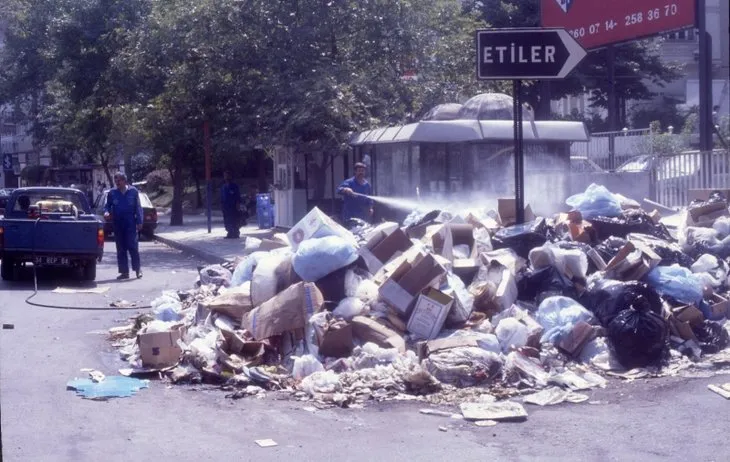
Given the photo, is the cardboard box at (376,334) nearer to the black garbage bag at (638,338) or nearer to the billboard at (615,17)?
the black garbage bag at (638,338)

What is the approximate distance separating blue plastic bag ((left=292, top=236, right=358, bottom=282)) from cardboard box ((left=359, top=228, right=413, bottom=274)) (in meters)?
0.36

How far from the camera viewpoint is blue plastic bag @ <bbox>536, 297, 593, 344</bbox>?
8.62 metres

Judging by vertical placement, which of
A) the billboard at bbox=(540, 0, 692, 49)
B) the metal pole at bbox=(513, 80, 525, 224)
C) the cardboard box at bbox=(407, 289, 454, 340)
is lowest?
the cardboard box at bbox=(407, 289, 454, 340)

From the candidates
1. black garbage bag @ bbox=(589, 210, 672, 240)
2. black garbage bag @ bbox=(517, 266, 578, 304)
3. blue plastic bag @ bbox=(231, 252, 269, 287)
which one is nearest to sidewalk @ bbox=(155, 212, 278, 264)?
blue plastic bag @ bbox=(231, 252, 269, 287)

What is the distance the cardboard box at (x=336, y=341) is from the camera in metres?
8.25

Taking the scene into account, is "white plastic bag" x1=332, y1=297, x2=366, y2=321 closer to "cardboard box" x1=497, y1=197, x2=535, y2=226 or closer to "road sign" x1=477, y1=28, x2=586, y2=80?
"road sign" x1=477, y1=28, x2=586, y2=80

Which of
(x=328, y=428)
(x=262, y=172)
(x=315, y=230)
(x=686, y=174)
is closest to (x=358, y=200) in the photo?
(x=315, y=230)

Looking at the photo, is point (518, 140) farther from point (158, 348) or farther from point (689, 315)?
point (158, 348)

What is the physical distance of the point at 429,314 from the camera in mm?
8562

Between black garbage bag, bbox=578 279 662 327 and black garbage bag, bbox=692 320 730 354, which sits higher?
black garbage bag, bbox=578 279 662 327

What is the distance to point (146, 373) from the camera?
27.3ft

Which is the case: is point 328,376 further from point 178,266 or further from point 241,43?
point 241,43

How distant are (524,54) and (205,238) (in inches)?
633

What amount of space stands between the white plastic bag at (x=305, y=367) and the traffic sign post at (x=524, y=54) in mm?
3476
